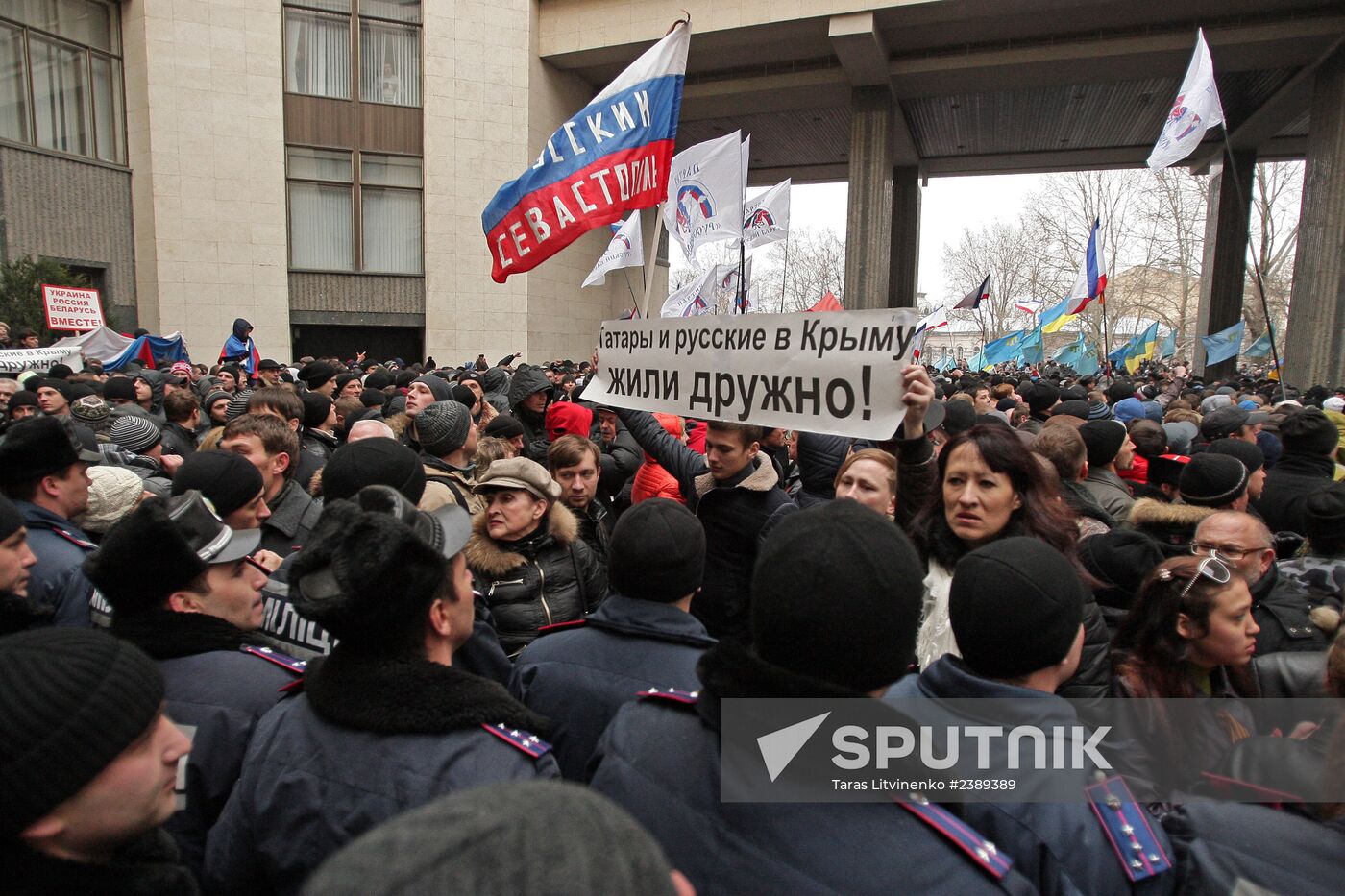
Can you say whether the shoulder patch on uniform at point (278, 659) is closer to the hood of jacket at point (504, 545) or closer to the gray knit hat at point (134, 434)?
the hood of jacket at point (504, 545)

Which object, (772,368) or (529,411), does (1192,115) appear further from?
(772,368)

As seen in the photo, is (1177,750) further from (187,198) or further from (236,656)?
(187,198)

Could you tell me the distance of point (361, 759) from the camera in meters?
1.57

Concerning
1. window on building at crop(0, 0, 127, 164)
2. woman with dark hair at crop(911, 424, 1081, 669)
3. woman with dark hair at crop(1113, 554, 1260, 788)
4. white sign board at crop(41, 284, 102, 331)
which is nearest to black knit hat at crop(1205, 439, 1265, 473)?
woman with dark hair at crop(911, 424, 1081, 669)

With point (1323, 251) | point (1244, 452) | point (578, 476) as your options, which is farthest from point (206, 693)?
point (1323, 251)

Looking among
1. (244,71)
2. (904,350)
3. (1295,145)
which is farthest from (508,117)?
(1295,145)

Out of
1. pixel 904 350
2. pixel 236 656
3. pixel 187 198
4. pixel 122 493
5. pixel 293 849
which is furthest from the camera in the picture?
pixel 187 198

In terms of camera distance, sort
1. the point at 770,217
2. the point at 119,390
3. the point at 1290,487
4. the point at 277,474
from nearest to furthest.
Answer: the point at 277,474 → the point at 1290,487 → the point at 119,390 → the point at 770,217

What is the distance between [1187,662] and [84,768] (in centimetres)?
273

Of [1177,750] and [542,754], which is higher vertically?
[542,754]

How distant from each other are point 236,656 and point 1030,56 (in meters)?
23.2

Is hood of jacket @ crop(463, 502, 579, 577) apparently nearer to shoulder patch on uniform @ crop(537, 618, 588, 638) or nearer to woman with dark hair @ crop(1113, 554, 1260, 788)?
shoulder patch on uniform @ crop(537, 618, 588, 638)

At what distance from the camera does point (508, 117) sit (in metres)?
21.0

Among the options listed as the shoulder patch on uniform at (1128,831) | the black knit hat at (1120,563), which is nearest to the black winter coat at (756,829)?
the shoulder patch on uniform at (1128,831)
